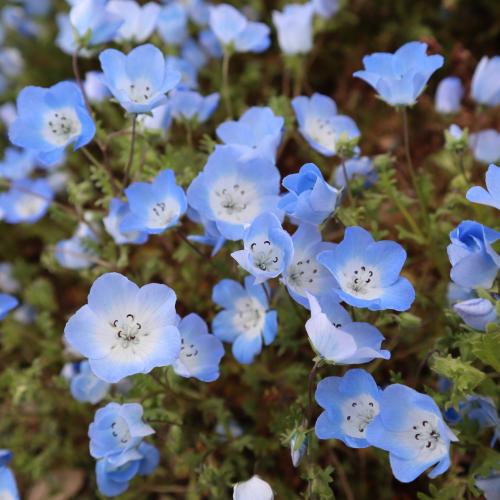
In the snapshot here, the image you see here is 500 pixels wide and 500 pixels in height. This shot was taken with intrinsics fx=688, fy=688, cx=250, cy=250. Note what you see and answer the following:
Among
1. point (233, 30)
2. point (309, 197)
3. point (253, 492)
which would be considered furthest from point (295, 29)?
point (253, 492)

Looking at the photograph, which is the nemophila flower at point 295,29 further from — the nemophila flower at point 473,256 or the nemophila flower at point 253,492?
the nemophila flower at point 253,492

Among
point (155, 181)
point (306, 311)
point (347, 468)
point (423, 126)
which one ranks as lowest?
point (347, 468)

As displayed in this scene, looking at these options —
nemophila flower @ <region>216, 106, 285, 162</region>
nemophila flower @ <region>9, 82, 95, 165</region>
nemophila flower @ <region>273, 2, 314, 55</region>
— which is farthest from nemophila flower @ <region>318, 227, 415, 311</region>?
nemophila flower @ <region>273, 2, 314, 55</region>

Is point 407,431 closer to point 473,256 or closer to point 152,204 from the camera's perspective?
point 473,256

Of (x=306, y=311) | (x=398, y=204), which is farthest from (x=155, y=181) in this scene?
(x=398, y=204)

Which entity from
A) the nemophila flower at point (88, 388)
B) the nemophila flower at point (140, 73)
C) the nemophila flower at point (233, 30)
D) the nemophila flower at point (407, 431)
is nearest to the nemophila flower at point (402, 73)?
the nemophila flower at point (140, 73)

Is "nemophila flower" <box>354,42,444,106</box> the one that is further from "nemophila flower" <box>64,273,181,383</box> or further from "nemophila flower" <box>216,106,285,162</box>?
"nemophila flower" <box>64,273,181,383</box>

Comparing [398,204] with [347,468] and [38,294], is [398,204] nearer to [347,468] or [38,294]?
[347,468]
